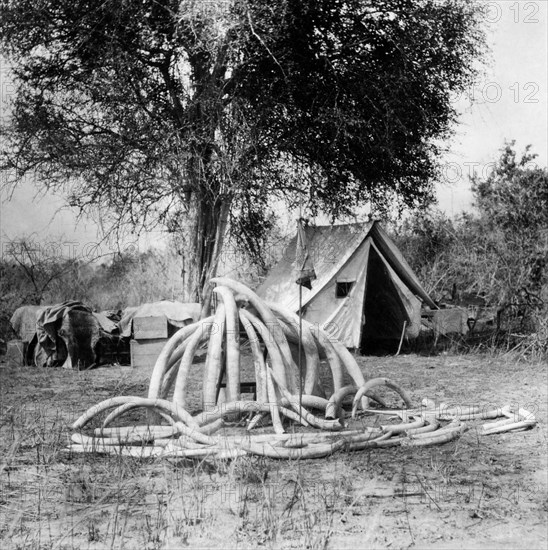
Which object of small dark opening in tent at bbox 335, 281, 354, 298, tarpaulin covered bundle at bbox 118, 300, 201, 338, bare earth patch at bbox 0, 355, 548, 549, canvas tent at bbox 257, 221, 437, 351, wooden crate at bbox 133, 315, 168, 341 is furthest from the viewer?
small dark opening in tent at bbox 335, 281, 354, 298

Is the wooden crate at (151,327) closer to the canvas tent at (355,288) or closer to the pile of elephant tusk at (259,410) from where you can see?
the canvas tent at (355,288)

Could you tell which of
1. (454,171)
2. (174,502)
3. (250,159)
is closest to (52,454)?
(174,502)

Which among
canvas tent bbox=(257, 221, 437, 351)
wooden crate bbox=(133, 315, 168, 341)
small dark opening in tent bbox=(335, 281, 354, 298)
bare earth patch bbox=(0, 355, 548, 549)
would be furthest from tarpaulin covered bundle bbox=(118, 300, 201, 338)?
bare earth patch bbox=(0, 355, 548, 549)

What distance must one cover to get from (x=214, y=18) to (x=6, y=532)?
32.3 feet

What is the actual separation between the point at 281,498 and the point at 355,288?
9499 mm

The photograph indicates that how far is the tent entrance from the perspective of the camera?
14.4 metres

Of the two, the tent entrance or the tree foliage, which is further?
the tent entrance

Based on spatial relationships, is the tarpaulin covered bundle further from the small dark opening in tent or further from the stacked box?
the small dark opening in tent

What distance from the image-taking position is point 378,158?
1434cm

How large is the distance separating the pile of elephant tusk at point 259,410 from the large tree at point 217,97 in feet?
19.3

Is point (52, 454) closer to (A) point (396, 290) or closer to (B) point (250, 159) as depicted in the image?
(B) point (250, 159)

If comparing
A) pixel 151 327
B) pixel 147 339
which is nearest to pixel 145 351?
pixel 147 339

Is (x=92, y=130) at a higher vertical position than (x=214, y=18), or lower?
lower

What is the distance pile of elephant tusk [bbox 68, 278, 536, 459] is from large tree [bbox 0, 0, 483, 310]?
→ 588cm
